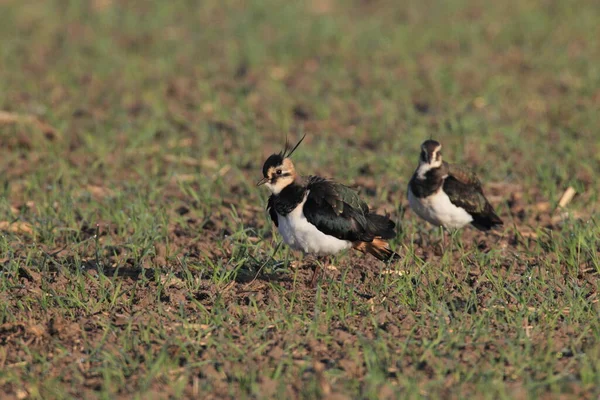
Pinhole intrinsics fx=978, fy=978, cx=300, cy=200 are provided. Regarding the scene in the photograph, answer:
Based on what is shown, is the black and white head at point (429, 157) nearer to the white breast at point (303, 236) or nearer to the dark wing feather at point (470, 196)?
the dark wing feather at point (470, 196)

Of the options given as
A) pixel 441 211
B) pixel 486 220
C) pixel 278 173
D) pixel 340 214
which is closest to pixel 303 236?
pixel 340 214

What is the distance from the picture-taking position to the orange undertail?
21.8 feet

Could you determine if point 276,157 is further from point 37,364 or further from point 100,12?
point 100,12

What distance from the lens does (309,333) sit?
18.9ft

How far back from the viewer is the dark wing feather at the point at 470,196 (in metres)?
7.46

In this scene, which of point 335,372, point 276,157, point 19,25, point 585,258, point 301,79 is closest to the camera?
point 335,372

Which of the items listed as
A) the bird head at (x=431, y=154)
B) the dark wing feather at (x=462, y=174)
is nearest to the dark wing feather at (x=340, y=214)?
the bird head at (x=431, y=154)

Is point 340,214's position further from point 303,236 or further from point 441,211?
point 441,211

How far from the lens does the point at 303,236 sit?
6.35 meters

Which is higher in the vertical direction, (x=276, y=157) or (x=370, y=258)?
(x=276, y=157)

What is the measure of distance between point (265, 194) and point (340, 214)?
7.12 feet

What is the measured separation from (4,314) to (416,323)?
2.51m

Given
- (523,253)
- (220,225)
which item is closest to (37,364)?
(220,225)

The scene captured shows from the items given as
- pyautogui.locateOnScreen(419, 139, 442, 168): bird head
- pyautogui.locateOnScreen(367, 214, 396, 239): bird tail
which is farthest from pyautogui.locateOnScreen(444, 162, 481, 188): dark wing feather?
pyautogui.locateOnScreen(367, 214, 396, 239): bird tail
